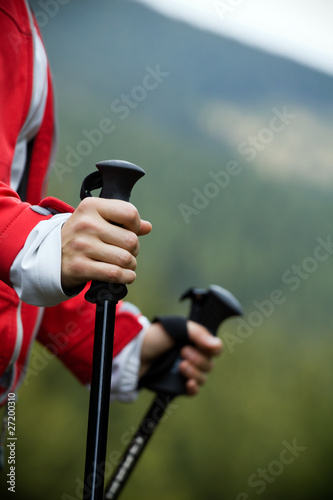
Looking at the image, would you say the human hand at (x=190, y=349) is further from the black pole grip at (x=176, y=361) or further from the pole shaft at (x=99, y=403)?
the pole shaft at (x=99, y=403)

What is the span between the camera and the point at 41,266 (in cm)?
43

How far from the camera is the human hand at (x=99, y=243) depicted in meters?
0.42

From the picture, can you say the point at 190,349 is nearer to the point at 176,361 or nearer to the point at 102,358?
the point at 176,361

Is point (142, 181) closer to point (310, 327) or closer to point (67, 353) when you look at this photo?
point (310, 327)

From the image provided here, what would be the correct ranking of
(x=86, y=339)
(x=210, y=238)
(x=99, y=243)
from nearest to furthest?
(x=99, y=243), (x=86, y=339), (x=210, y=238)

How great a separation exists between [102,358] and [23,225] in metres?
0.14

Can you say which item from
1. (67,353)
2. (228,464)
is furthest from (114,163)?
(228,464)

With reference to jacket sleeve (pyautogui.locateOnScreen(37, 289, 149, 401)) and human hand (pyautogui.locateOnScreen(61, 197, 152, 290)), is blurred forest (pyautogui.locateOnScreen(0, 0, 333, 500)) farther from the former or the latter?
human hand (pyautogui.locateOnScreen(61, 197, 152, 290))

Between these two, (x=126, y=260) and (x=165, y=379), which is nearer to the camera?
(x=126, y=260)

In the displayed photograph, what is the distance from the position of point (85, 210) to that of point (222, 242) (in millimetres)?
1716

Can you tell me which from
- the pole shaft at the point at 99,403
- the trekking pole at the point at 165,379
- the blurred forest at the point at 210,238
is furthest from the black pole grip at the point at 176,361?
the blurred forest at the point at 210,238

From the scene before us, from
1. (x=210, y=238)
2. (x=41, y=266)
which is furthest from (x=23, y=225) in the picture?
(x=210, y=238)

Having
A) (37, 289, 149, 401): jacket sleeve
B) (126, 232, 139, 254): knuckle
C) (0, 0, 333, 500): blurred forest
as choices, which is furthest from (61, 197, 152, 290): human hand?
(0, 0, 333, 500): blurred forest

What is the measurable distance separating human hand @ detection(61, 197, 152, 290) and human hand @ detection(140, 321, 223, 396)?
384mm
